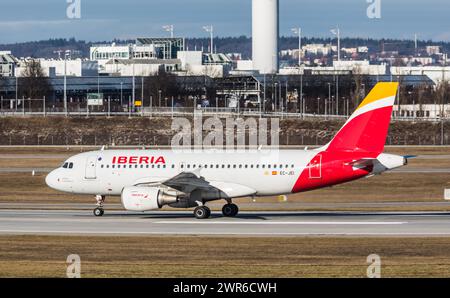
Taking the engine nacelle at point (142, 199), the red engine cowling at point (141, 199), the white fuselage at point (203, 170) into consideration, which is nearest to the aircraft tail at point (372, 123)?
the white fuselage at point (203, 170)

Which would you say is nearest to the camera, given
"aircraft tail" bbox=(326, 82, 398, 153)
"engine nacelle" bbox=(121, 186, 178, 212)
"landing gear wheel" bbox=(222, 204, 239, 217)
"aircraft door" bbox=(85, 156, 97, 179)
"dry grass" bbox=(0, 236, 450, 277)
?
"dry grass" bbox=(0, 236, 450, 277)

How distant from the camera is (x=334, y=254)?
1447 inches

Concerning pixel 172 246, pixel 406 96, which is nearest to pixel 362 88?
pixel 406 96

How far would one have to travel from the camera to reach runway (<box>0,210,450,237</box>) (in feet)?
145

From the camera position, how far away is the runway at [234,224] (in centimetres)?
4412

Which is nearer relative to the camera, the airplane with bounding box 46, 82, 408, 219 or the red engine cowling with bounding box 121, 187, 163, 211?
the airplane with bounding box 46, 82, 408, 219

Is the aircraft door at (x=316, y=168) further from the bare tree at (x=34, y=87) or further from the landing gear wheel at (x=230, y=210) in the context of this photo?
the bare tree at (x=34, y=87)

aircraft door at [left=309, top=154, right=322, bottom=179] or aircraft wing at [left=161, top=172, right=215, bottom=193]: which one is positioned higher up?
aircraft door at [left=309, top=154, right=322, bottom=179]

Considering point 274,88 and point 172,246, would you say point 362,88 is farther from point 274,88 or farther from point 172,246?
point 172,246

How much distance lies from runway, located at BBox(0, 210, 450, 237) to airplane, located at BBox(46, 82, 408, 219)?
126 cm

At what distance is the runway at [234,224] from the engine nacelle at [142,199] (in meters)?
0.79

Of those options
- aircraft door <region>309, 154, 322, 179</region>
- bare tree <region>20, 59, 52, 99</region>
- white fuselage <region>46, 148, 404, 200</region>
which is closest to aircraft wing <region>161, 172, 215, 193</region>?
white fuselage <region>46, 148, 404, 200</region>

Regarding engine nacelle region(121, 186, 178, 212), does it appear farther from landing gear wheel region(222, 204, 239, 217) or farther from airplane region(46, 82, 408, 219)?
landing gear wheel region(222, 204, 239, 217)

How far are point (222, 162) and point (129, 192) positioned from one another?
5.14 m
